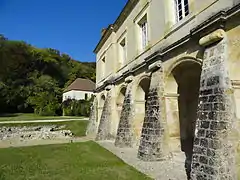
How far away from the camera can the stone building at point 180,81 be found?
4559mm

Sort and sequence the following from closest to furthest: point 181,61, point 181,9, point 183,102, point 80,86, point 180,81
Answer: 1. point 181,61
2. point 181,9
3. point 180,81
4. point 183,102
5. point 80,86

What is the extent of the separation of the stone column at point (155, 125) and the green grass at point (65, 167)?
97 cm

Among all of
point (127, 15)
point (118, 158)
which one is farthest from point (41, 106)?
point (118, 158)

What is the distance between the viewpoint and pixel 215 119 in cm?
456

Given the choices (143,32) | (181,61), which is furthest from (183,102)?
(143,32)

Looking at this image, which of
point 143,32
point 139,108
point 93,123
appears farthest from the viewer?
point 93,123

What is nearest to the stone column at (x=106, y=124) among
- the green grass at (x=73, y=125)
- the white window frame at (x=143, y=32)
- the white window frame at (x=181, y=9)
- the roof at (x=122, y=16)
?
the roof at (x=122, y=16)

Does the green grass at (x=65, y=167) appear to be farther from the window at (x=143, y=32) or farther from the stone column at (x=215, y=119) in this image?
the window at (x=143, y=32)

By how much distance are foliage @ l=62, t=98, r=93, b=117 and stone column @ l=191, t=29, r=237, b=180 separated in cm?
2782

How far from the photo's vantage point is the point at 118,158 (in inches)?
311

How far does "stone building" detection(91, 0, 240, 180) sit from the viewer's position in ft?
15.0

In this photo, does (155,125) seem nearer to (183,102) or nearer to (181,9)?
(183,102)

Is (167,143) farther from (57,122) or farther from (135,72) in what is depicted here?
(57,122)

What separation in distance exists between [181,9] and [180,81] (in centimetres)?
268
